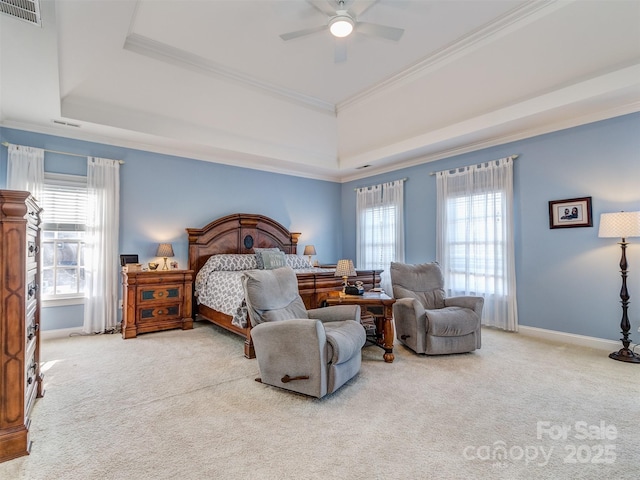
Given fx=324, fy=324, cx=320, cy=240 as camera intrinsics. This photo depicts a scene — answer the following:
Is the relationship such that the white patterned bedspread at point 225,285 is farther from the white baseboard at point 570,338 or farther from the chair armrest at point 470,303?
the white baseboard at point 570,338

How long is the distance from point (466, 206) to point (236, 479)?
190 inches

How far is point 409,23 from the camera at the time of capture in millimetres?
3471

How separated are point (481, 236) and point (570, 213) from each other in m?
1.14

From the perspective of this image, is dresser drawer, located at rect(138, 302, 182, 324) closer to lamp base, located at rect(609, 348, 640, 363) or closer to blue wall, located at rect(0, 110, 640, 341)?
blue wall, located at rect(0, 110, 640, 341)

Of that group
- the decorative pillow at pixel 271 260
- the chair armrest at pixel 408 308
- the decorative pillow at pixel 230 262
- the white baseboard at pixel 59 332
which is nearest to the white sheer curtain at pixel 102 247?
the white baseboard at pixel 59 332

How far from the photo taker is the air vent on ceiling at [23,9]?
2.15 m

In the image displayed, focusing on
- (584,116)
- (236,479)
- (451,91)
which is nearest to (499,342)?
(584,116)

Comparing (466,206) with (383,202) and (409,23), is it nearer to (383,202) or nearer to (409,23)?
(383,202)

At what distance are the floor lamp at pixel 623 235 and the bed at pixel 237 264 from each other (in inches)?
114

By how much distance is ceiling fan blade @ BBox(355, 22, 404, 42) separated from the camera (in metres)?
2.92

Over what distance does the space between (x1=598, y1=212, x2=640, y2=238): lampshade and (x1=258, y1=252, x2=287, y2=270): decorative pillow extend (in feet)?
13.9

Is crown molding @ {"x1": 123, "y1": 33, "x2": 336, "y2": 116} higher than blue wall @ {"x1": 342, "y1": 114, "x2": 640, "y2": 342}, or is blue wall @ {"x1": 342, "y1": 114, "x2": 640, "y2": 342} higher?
crown molding @ {"x1": 123, "y1": 33, "x2": 336, "y2": 116}

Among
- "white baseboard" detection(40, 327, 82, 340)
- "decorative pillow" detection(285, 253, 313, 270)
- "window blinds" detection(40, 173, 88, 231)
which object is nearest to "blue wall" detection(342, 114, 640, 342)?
"decorative pillow" detection(285, 253, 313, 270)

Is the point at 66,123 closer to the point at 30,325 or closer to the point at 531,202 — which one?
the point at 30,325
